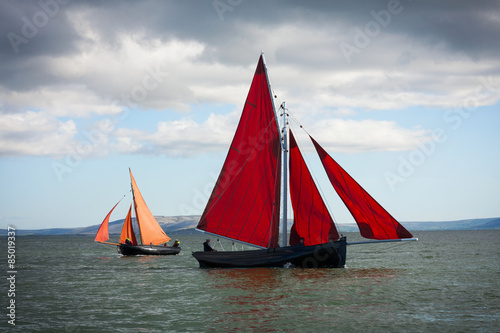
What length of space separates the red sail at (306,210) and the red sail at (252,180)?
1.29 m

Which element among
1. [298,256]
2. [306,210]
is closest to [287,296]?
[298,256]

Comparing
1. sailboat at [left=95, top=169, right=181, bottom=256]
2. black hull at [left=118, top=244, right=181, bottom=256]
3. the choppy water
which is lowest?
the choppy water

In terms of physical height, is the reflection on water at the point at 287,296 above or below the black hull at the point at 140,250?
below

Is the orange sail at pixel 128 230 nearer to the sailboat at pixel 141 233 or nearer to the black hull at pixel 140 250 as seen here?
the sailboat at pixel 141 233

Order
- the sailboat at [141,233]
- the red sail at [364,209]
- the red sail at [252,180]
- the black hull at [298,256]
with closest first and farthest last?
the red sail at [364,209] → the black hull at [298,256] → the red sail at [252,180] → the sailboat at [141,233]

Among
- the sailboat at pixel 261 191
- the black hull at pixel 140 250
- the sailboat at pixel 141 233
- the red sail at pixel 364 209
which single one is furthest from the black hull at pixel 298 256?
the black hull at pixel 140 250

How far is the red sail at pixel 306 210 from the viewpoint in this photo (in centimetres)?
3888

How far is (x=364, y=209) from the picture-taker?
37312 mm

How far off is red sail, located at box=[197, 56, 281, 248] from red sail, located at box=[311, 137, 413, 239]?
4.53m

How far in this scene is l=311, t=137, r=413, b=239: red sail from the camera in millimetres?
36875

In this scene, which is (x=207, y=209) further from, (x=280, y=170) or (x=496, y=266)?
(x=496, y=266)

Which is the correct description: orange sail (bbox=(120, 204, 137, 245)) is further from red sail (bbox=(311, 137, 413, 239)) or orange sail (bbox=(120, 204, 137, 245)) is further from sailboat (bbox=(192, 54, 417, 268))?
red sail (bbox=(311, 137, 413, 239))

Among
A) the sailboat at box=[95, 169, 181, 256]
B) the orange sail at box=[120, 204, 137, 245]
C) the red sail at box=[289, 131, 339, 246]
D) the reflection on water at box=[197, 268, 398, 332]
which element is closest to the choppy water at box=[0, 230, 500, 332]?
the reflection on water at box=[197, 268, 398, 332]

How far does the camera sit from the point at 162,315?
979 inches
